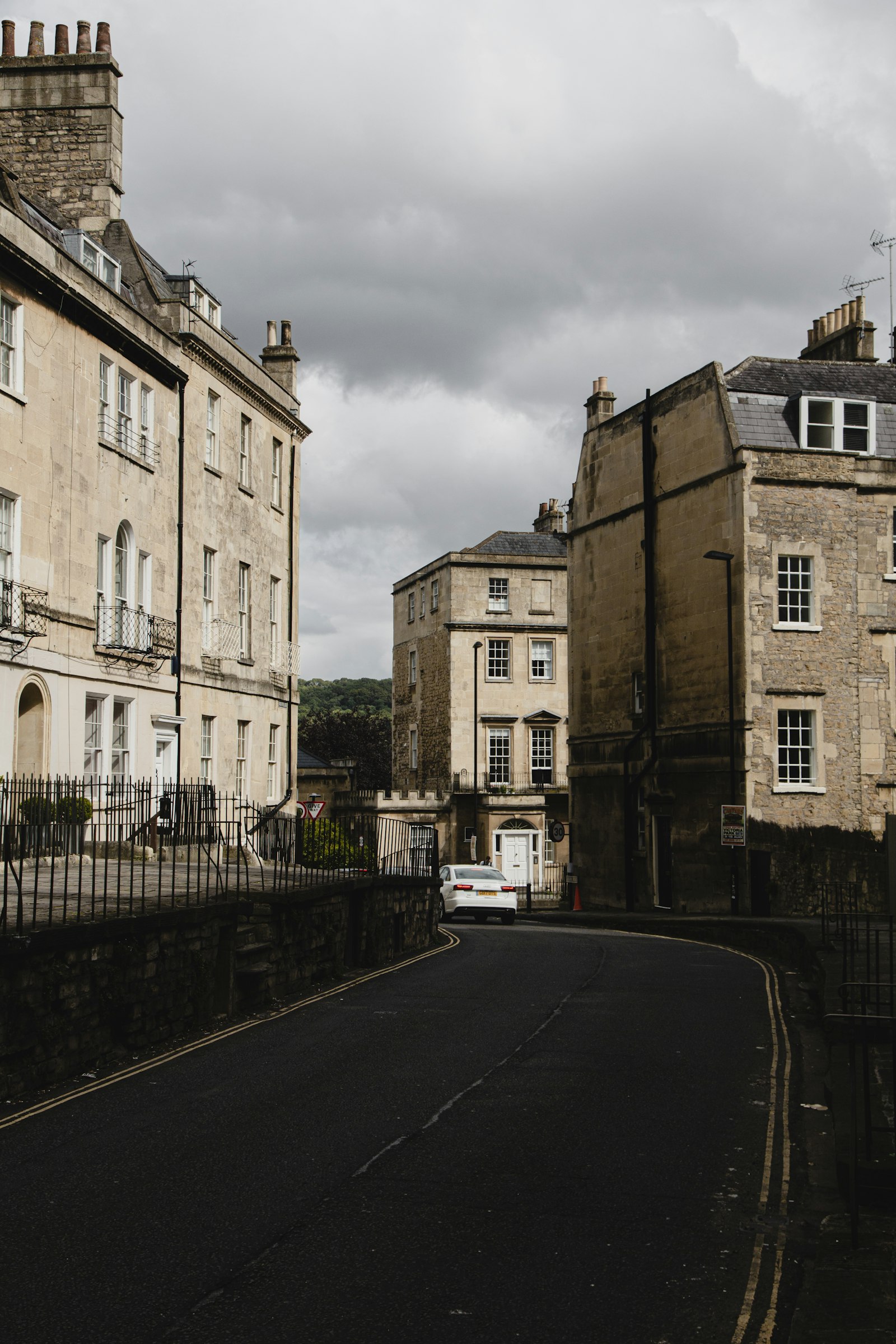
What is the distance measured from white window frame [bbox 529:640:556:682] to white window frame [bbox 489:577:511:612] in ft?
6.72

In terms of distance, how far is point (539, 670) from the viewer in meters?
60.2

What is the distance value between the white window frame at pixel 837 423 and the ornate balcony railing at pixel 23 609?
20.9m

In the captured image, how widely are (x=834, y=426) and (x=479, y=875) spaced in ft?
50.0

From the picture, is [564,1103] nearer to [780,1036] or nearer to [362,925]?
[780,1036]

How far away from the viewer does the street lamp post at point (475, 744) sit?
187 ft

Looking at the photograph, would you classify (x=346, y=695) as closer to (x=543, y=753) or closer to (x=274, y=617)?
(x=543, y=753)

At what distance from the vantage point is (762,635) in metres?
32.8

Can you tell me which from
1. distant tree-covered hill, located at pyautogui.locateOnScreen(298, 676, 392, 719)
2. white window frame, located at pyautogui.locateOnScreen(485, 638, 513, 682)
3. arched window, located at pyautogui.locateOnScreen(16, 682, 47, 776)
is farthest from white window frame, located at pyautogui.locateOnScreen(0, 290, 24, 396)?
distant tree-covered hill, located at pyautogui.locateOnScreen(298, 676, 392, 719)

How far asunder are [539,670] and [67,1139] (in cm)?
5194

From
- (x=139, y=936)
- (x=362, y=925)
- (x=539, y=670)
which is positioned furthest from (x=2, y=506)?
(x=539, y=670)

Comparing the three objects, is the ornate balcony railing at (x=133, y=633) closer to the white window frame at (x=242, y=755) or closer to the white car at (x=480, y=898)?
the white window frame at (x=242, y=755)

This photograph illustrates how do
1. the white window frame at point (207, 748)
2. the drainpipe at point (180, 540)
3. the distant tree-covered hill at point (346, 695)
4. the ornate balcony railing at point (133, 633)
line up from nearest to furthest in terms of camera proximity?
the ornate balcony railing at point (133, 633) < the drainpipe at point (180, 540) < the white window frame at point (207, 748) < the distant tree-covered hill at point (346, 695)

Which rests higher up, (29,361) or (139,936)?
(29,361)

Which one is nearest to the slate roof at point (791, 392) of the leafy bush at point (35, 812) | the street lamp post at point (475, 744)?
the leafy bush at point (35, 812)
